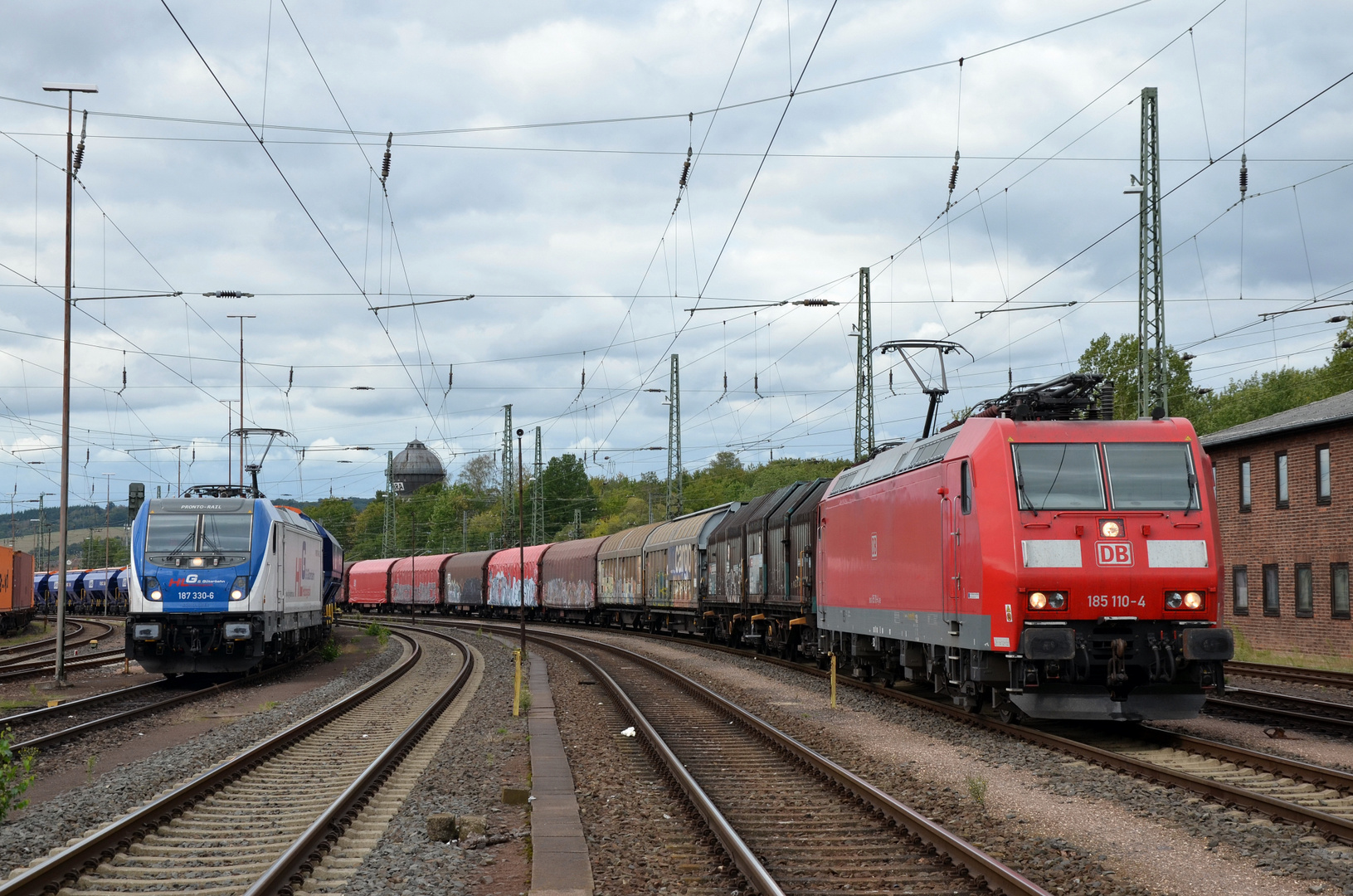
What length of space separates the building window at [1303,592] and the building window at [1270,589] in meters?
0.97

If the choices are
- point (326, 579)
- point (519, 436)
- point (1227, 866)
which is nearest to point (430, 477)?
point (326, 579)

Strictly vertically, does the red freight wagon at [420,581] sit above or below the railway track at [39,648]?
above

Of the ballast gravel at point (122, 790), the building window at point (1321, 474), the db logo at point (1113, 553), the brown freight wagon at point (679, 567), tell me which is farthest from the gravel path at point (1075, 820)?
the brown freight wagon at point (679, 567)

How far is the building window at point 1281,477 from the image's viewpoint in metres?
29.1

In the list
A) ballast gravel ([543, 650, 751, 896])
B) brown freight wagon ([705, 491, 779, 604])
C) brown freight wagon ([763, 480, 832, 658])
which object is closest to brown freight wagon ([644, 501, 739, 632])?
brown freight wagon ([705, 491, 779, 604])

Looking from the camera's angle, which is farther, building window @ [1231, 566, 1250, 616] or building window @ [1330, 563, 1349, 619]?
building window @ [1231, 566, 1250, 616]

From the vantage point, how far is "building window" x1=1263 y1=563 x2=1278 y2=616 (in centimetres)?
2964

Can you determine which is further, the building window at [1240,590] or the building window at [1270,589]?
the building window at [1240,590]

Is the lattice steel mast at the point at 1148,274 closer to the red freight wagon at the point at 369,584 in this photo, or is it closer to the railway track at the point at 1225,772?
the railway track at the point at 1225,772

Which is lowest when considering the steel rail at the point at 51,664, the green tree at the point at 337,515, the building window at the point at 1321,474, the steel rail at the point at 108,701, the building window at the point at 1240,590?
the steel rail at the point at 51,664

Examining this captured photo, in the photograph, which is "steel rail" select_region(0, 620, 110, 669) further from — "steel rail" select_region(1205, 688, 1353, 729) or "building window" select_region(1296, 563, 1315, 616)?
"building window" select_region(1296, 563, 1315, 616)

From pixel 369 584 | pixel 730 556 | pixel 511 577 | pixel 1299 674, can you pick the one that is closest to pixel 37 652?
pixel 730 556

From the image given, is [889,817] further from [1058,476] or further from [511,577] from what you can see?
[511,577]

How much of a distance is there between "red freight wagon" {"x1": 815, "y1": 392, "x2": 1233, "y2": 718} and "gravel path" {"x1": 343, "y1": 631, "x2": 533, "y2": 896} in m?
5.36
